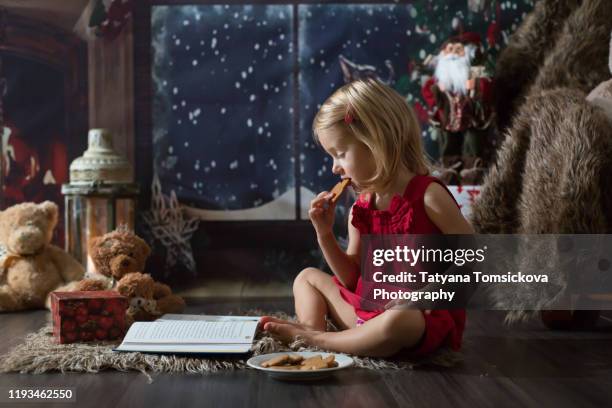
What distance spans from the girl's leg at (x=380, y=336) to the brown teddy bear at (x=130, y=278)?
61cm

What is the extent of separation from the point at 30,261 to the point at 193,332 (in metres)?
1.04

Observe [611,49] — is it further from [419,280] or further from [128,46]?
[128,46]

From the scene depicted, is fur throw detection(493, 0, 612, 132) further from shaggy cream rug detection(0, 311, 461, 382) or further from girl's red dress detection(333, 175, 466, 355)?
shaggy cream rug detection(0, 311, 461, 382)

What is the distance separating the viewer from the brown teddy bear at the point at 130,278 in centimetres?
208

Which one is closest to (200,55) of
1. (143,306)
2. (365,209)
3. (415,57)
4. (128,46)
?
(128,46)

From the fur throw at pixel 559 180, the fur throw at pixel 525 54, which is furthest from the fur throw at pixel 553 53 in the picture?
the fur throw at pixel 559 180

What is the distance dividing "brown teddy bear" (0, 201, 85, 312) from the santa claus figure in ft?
4.38

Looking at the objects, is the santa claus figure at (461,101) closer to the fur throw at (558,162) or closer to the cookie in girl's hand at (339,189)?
the fur throw at (558,162)

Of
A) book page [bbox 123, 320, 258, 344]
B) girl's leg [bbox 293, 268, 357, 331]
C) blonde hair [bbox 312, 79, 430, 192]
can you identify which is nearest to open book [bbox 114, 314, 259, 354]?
book page [bbox 123, 320, 258, 344]

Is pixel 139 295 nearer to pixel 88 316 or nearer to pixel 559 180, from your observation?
pixel 88 316

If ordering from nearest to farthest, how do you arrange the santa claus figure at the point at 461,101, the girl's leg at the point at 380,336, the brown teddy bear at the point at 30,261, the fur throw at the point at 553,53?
the girl's leg at the point at 380,336
the brown teddy bear at the point at 30,261
the fur throw at the point at 553,53
the santa claus figure at the point at 461,101

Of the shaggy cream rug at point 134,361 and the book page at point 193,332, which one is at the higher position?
the book page at point 193,332

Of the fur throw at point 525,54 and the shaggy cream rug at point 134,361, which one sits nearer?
the shaggy cream rug at point 134,361

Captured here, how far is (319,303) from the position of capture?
1857 millimetres
